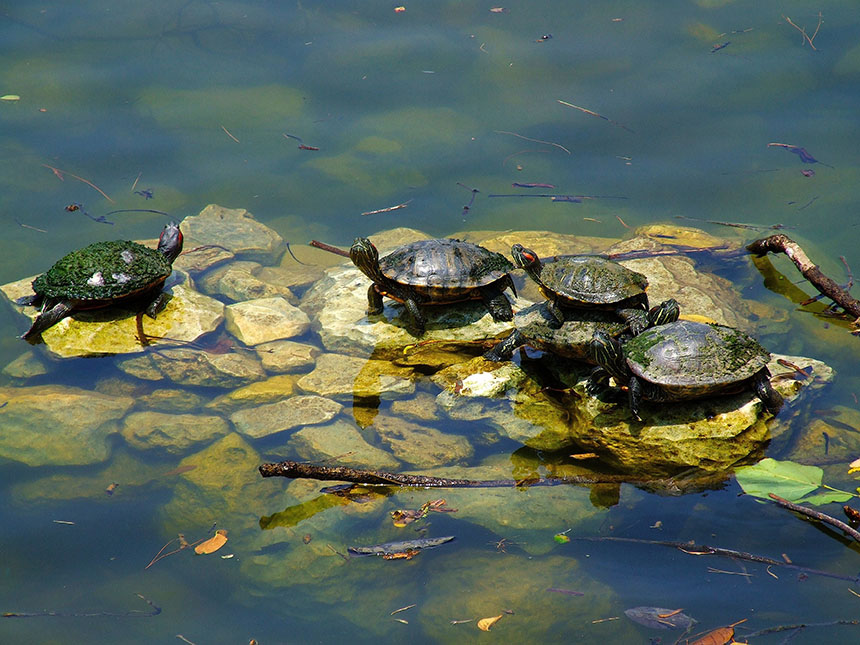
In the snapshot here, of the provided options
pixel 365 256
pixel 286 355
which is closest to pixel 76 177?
pixel 286 355

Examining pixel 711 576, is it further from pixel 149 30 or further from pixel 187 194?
pixel 149 30

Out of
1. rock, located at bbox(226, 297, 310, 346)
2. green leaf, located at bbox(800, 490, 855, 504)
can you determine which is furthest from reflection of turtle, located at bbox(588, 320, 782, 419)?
rock, located at bbox(226, 297, 310, 346)

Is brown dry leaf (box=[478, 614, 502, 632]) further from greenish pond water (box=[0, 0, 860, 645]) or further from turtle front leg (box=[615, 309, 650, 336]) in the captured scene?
turtle front leg (box=[615, 309, 650, 336])

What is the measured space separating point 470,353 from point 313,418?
4.49 ft

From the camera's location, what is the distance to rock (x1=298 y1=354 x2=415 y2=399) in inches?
221

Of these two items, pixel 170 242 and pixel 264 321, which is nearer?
pixel 264 321

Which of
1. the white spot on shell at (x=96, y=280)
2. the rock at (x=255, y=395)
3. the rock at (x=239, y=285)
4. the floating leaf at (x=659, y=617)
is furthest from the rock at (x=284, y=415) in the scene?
the floating leaf at (x=659, y=617)

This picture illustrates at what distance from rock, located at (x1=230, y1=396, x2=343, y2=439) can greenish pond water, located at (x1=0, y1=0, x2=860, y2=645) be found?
0.18 meters

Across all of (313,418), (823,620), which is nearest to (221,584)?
(313,418)

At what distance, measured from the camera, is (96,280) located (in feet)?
19.9

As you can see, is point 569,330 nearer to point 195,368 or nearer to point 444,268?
point 444,268

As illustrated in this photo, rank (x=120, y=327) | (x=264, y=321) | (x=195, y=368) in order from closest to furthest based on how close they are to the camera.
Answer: (x=195, y=368) → (x=120, y=327) → (x=264, y=321)

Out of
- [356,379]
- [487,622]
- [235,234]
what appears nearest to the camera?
[487,622]

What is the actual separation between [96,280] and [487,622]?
4.19 m
